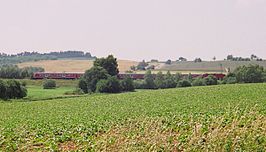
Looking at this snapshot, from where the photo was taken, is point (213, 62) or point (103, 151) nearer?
point (103, 151)

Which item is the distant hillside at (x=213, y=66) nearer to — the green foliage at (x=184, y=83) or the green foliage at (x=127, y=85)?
the green foliage at (x=184, y=83)

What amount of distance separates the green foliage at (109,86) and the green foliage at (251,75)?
25.3m

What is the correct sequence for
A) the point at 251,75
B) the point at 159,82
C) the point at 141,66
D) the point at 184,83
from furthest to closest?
the point at 141,66
the point at 159,82
the point at 184,83
the point at 251,75

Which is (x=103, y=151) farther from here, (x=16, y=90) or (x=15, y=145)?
(x=16, y=90)

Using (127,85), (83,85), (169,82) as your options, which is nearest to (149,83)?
(169,82)

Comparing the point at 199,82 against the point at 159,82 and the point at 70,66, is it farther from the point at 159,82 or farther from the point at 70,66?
the point at 70,66

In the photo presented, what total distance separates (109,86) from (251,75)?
1153 inches

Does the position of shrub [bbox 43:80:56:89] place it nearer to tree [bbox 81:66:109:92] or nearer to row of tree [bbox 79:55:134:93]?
row of tree [bbox 79:55:134:93]

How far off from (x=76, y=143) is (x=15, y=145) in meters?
2.25

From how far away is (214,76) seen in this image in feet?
309

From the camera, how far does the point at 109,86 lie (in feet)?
267

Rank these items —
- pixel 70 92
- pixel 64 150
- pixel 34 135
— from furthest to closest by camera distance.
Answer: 1. pixel 70 92
2. pixel 34 135
3. pixel 64 150

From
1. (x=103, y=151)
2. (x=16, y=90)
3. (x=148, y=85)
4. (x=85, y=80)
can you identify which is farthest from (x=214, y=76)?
(x=103, y=151)

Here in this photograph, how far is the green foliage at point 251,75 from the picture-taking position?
8900 centimetres
